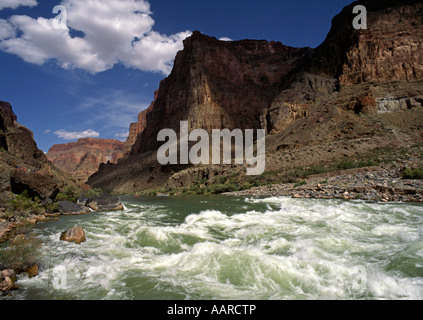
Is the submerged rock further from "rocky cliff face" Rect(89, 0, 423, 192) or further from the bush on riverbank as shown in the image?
"rocky cliff face" Rect(89, 0, 423, 192)

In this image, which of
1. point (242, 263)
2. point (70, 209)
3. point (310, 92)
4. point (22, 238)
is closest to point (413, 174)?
point (242, 263)

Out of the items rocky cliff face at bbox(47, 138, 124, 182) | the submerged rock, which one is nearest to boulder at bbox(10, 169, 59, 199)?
the submerged rock

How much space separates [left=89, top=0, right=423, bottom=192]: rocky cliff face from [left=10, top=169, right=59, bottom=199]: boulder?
25542 mm

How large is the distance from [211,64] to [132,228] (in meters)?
66.2

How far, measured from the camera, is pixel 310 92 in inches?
2233

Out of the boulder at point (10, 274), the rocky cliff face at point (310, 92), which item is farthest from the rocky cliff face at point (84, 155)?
the boulder at point (10, 274)

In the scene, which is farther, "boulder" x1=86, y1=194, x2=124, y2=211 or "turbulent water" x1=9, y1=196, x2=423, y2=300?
"boulder" x1=86, y1=194, x2=124, y2=211

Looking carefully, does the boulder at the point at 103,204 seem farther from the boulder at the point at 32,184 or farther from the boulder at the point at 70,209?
the boulder at the point at 32,184

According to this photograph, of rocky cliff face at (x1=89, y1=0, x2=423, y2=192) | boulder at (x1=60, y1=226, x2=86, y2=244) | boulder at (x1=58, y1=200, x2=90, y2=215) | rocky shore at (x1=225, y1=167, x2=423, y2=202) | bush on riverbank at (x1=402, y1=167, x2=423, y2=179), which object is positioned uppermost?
rocky cliff face at (x1=89, y1=0, x2=423, y2=192)

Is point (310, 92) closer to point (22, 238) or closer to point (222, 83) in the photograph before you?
point (222, 83)

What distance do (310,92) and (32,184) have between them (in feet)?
189

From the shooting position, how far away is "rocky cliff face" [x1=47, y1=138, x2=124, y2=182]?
14738 centimetres

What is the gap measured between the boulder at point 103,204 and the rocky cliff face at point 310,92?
861 inches

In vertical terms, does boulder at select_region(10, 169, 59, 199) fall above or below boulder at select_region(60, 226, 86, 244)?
above
